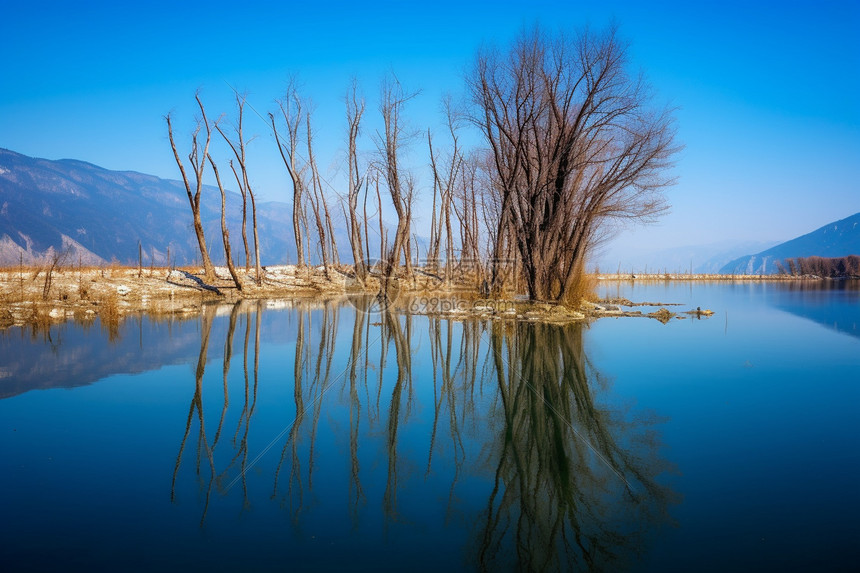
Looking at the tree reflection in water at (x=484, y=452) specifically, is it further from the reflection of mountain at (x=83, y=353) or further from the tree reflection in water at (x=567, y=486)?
the reflection of mountain at (x=83, y=353)

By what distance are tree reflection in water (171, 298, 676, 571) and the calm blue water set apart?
23mm

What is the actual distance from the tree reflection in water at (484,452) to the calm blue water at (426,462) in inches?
0.9

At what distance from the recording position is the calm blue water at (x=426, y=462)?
325 cm

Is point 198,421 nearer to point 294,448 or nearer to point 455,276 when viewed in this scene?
point 294,448

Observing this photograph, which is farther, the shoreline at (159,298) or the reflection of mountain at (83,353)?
the shoreline at (159,298)

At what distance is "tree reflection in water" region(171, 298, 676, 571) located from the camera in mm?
3473

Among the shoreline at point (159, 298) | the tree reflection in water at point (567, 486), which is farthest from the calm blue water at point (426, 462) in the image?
the shoreline at point (159, 298)

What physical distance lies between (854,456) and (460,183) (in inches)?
1190

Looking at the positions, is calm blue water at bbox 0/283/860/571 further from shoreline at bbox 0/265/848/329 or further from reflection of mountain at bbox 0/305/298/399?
shoreline at bbox 0/265/848/329

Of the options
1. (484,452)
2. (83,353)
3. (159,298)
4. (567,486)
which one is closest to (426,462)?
(484,452)

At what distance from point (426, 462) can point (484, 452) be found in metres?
0.52

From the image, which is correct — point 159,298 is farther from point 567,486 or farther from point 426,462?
point 567,486

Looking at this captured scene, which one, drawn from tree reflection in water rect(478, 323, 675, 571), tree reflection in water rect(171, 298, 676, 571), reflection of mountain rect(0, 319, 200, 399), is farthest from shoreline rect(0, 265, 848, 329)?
tree reflection in water rect(478, 323, 675, 571)

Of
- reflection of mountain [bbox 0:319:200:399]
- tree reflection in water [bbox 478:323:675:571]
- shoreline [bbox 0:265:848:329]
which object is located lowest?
tree reflection in water [bbox 478:323:675:571]
